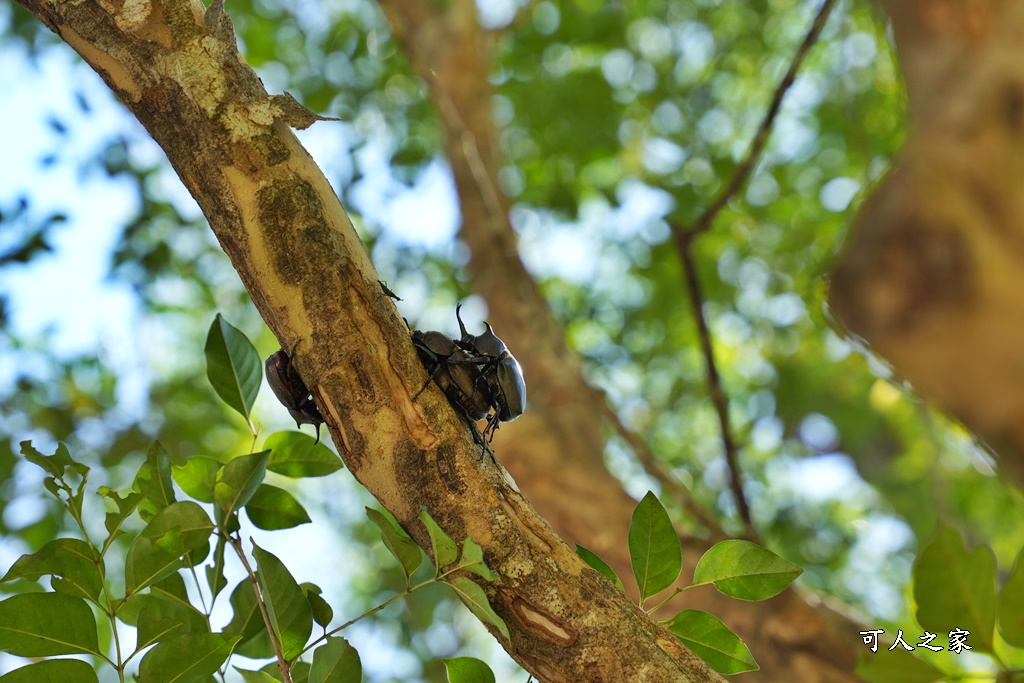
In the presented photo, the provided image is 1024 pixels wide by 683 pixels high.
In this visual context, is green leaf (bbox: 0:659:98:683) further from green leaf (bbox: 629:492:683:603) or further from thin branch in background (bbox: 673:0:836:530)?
thin branch in background (bbox: 673:0:836:530)

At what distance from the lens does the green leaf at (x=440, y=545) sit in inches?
41.4

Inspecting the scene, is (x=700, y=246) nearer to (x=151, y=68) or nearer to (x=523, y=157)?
(x=523, y=157)

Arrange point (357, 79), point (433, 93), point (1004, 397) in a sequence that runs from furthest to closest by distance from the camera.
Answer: point (357, 79) → point (433, 93) → point (1004, 397)

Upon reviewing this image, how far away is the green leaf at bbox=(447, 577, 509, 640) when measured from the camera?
41.9 inches

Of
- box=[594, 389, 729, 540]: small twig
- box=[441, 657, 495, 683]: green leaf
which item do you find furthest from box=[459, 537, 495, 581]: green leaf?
box=[594, 389, 729, 540]: small twig

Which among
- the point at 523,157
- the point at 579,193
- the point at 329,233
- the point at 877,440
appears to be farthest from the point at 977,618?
the point at 877,440

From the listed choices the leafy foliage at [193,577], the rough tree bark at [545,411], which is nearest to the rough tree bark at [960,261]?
the leafy foliage at [193,577]

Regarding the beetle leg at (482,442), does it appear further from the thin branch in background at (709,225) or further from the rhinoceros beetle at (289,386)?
Answer: the thin branch in background at (709,225)

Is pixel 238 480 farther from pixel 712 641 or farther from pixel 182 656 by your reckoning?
pixel 712 641

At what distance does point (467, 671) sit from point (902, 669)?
631mm

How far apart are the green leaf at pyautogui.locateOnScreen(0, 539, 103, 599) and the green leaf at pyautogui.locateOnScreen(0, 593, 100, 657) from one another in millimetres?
41

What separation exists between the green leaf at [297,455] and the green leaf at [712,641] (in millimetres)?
643

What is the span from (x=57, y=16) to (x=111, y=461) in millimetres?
2823

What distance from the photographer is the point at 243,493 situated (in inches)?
49.8
